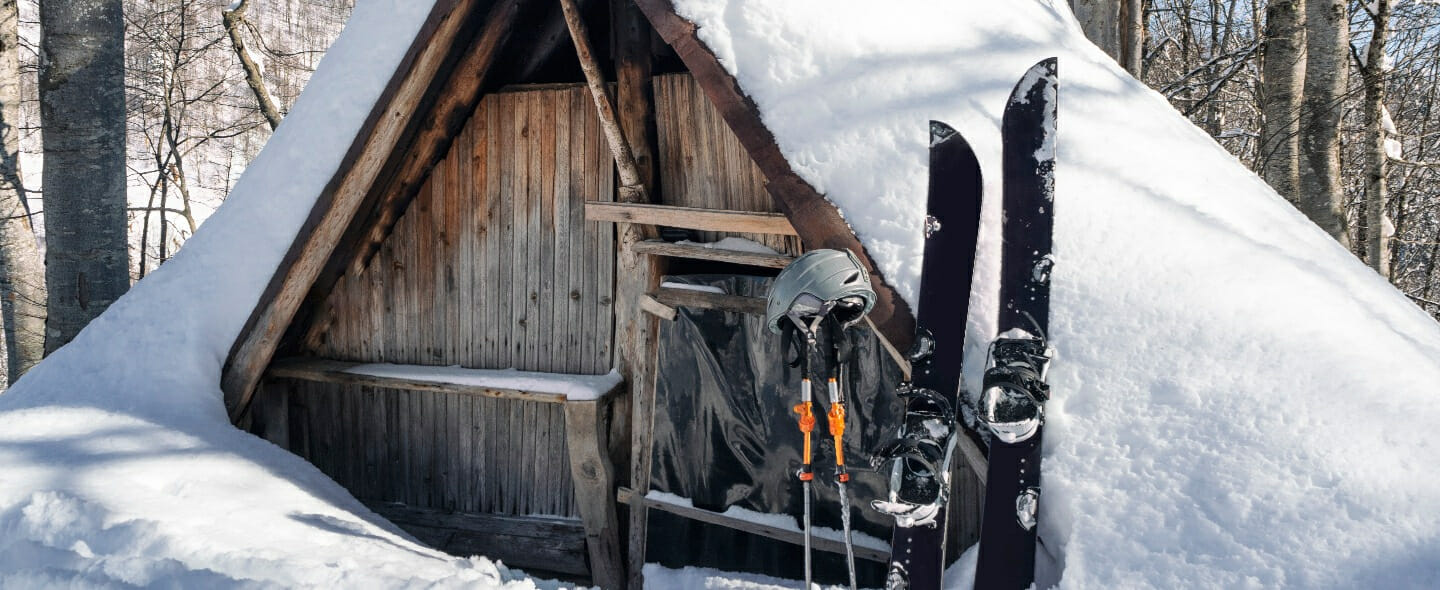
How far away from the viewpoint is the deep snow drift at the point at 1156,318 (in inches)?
76.5

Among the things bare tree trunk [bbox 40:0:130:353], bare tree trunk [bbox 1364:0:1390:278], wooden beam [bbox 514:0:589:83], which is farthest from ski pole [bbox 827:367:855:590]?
bare tree trunk [bbox 1364:0:1390:278]

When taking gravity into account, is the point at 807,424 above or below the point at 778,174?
below

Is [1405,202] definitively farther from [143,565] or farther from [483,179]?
[143,565]

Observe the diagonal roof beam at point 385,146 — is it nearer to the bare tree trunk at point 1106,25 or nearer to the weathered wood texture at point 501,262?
the weathered wood texture at point 501,262

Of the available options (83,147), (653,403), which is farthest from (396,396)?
(83,147)

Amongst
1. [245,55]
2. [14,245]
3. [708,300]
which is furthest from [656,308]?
[245,55]

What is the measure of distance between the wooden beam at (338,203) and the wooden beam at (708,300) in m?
1.66

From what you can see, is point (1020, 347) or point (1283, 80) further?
point (1283, 80)

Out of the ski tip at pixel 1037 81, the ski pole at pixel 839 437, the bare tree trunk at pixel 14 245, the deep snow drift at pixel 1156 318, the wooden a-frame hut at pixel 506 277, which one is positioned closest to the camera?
the deep snow drift at pixel 1156 318

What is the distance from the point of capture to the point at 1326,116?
18.3ft

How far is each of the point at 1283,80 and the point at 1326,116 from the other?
444 millimetres

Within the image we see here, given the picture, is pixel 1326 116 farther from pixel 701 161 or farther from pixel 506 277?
pixel 506 277

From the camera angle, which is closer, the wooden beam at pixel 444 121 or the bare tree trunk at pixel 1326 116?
the wooden beam at pixel 444 121

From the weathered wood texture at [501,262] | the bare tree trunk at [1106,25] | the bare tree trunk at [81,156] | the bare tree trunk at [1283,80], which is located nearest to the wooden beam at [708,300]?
the weathered wood texture at [501,262]
